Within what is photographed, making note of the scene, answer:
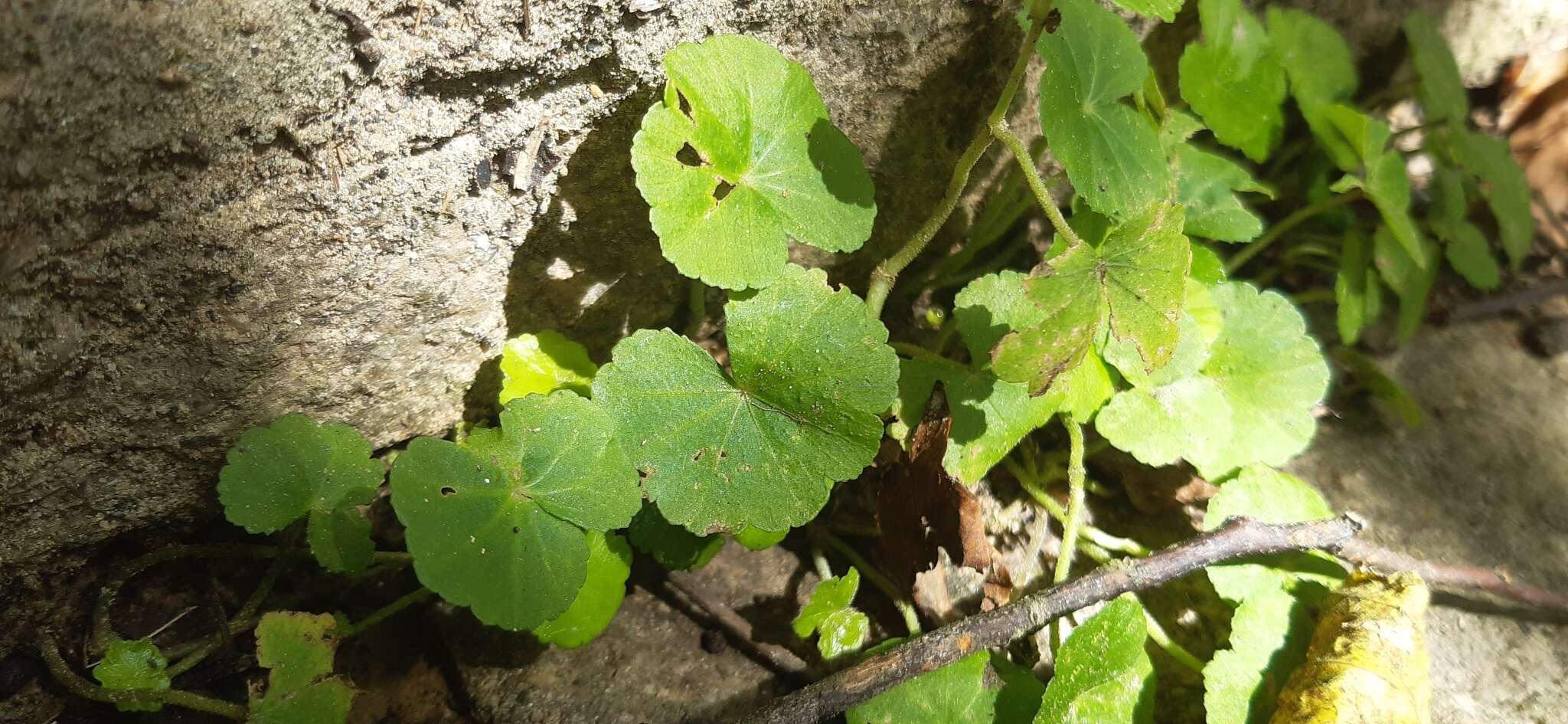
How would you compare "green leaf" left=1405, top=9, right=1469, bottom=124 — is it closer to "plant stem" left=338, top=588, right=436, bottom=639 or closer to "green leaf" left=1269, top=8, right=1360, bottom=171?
"green leaf" left=1269, top=8, right=1360, bottom=171

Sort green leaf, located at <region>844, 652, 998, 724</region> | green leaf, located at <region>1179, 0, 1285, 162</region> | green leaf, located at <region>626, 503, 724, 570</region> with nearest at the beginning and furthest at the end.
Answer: green leaf, located at <region>844, 652, 998, 724</region>
green leaf, located at <region>626, 503, 724, 570</region>
green leaf, located at <region>1179, 0, 1285, 162</region>

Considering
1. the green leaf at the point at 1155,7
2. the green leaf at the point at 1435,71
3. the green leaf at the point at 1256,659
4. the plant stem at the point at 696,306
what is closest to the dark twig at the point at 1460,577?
the green leaf at the point at 1256,659

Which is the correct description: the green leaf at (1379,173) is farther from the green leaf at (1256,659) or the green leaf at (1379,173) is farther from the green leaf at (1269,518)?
the green leaf at (1256,659)

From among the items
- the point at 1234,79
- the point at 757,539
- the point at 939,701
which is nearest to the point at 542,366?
the point at 757,539

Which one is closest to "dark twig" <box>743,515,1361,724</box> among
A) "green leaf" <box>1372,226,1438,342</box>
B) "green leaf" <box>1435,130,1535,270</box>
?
"green leaf" <box>1372,226,1438,342</box>

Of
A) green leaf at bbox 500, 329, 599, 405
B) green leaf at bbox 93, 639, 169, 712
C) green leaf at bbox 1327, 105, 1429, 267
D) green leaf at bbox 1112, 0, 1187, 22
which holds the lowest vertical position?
green leaf at bbox 93, 639, 169, 712

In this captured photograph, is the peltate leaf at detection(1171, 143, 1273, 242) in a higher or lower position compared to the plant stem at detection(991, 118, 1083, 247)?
lower
